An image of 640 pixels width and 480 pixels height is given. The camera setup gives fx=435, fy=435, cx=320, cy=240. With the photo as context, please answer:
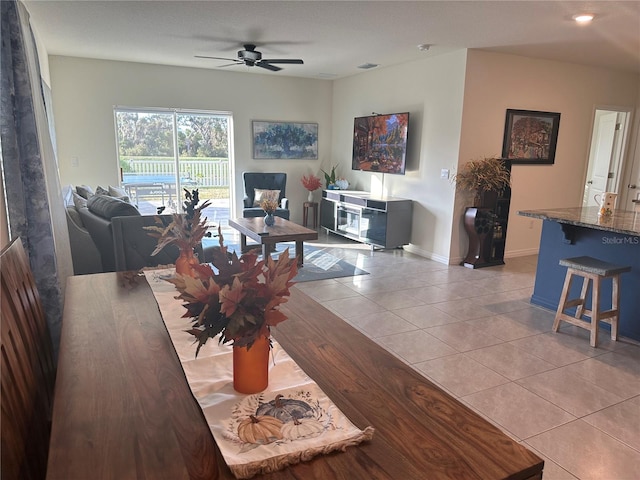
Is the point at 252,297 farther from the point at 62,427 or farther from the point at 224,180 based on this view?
the point at 224,180

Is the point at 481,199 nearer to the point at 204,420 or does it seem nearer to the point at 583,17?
the point at 583,17

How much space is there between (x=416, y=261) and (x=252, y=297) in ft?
15.8

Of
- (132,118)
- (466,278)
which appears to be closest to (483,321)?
(466,278)

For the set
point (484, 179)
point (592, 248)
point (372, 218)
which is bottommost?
point (372, 218)

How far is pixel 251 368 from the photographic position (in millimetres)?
1108

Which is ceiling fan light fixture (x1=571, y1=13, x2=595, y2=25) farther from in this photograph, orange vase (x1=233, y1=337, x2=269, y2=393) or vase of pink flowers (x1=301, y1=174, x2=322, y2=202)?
vase of pink flowers (x1=301, y1=174, x2=322, y2=202)

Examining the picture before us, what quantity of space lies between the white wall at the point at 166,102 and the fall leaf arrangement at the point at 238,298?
20.1 feet

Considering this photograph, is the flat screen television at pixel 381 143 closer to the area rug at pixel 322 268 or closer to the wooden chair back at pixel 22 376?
the area rug at pixel 322 268

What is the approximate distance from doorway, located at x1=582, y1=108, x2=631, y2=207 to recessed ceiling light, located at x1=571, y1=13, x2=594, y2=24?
9.69 feet

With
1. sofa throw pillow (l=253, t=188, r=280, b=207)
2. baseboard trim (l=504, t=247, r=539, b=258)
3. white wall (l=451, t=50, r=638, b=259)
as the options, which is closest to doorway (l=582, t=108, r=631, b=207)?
white wall (l=451, t=50, r=638, b=259)

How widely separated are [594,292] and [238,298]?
3106 mm

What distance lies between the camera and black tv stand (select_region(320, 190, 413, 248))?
231 inches

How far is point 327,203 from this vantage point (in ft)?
23.7

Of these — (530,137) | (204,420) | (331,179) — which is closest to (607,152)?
(530,137)
